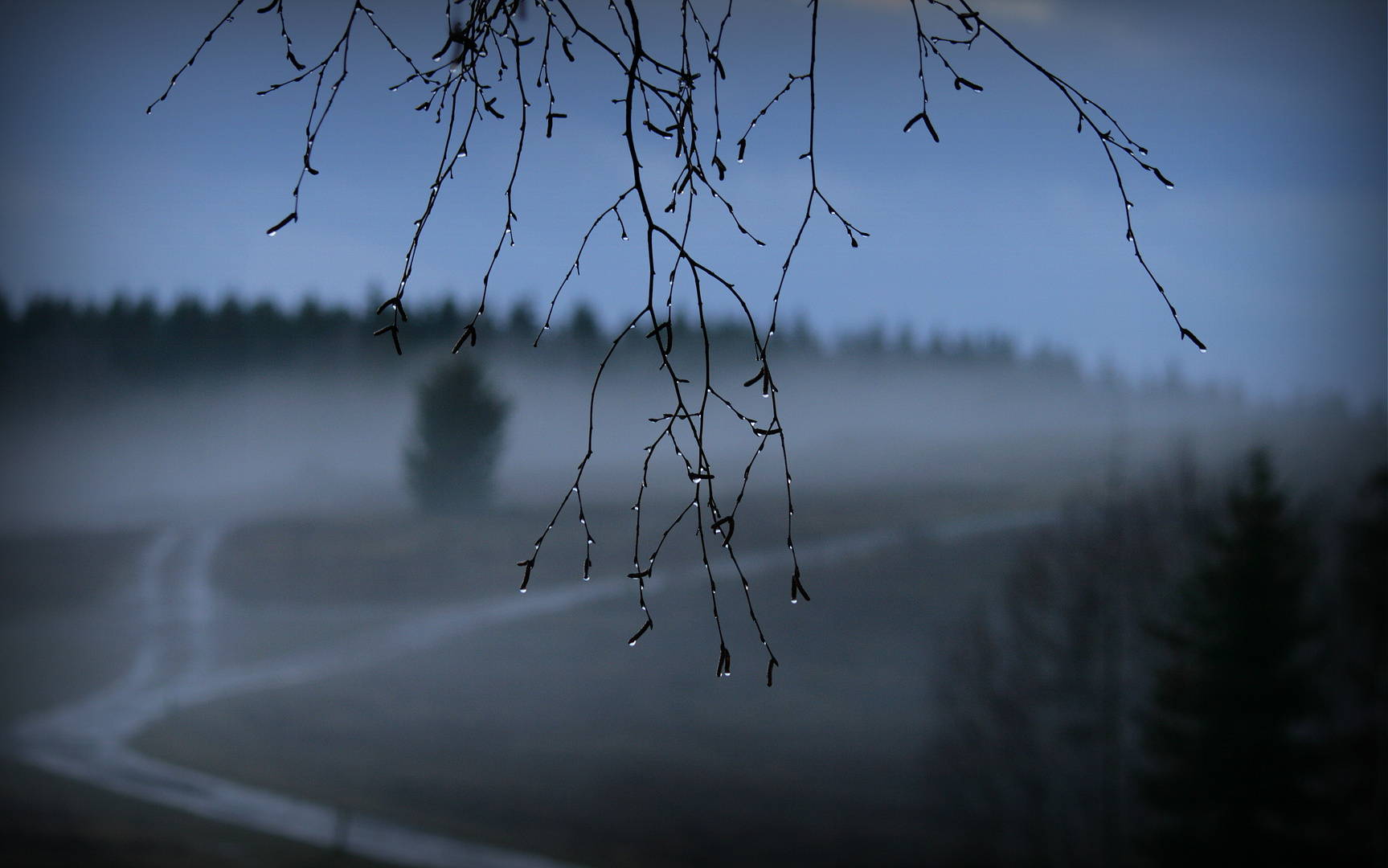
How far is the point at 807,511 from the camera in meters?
34.9

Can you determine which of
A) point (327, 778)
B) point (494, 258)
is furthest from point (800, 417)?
point (494, 258)

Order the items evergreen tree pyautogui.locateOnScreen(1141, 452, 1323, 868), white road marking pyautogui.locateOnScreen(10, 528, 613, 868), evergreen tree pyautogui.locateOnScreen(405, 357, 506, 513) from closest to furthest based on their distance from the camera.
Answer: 1. evergreen tree pyautogui.locateOnScreen(1141, 452, 1323, 868)
2. white road marking pyautogui.locateOnScreen(10, 528, 613, 868)
3. evergreen tree pyautogui.locateOnScreen(405, 357, 506, 513)

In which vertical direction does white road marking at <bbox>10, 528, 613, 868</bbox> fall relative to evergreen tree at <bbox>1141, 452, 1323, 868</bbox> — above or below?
below

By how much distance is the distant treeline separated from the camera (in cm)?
3061

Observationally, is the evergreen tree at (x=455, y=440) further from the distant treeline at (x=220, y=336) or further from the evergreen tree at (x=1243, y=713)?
the evergreen tree at (x=1243, y=713)

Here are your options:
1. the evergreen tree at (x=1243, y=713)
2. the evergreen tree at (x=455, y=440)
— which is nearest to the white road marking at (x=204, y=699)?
the evergreen tree at (x=455, y=440)

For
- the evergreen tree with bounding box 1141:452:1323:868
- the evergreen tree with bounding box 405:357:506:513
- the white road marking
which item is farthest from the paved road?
the evergreen tree with bounding box 1141:452:1323:868

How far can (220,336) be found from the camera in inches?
1345

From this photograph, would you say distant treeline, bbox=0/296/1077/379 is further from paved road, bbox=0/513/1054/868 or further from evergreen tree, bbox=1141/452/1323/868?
evergreen tree, bbox=1141/452/1323/868

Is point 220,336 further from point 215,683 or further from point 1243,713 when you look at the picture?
point 1243,713

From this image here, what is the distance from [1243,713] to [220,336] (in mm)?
31600

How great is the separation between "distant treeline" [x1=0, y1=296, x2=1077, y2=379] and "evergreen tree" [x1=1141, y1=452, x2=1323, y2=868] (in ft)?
50.2

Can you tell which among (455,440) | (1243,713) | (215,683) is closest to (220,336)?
(455,440)

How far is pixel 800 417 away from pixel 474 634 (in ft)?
77.1
